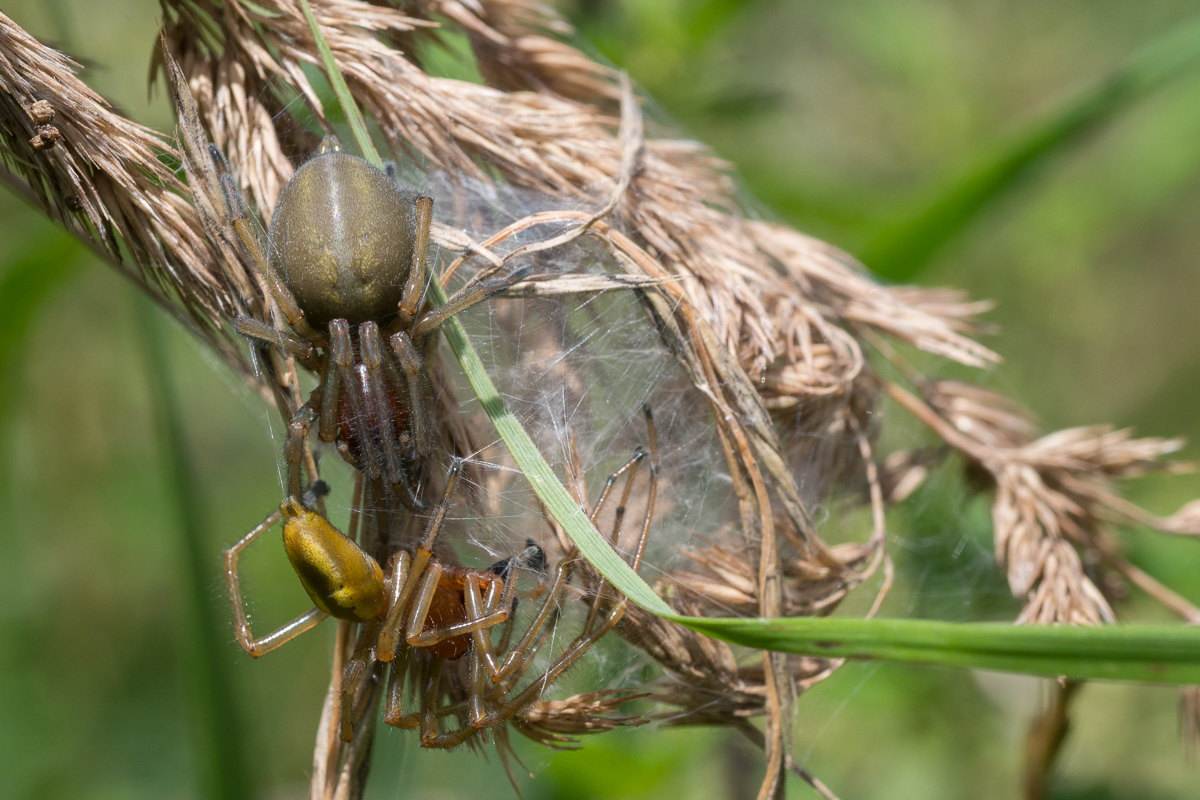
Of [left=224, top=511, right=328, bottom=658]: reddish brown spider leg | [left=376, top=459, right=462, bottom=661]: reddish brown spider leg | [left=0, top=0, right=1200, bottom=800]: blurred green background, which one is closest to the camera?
[left=376, top=459, right=462, bottom=661]: reddish brown spider leg

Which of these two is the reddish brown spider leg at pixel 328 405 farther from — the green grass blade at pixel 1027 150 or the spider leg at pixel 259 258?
the green grass blade at pixel 1027 150

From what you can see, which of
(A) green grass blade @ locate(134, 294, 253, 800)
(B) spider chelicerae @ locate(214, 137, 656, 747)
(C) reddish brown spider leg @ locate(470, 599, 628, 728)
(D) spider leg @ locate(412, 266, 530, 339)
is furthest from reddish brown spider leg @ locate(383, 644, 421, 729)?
(D) spider leg @ locate(412, 266, 530, 339)

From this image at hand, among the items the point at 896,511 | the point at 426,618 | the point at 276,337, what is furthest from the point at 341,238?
the point at 896,511

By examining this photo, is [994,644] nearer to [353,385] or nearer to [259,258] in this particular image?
[353,385]

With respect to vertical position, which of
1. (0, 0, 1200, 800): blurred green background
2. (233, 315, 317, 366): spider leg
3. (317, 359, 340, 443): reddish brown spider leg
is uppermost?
(233, 315, 317, 366): spider leg

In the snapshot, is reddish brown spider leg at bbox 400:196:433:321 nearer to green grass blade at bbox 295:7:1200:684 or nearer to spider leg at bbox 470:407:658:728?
spider leg at bbox 470:407:658:728

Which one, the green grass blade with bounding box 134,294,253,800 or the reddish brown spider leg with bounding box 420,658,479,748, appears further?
Result: the green grass blade with bounding box 134,294,253,800
